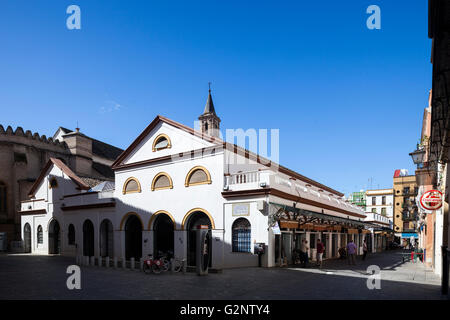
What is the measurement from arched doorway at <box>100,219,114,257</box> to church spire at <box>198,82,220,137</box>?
104 feet

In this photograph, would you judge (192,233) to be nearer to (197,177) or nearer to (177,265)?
(197,177)

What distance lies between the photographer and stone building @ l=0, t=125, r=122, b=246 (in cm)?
3372

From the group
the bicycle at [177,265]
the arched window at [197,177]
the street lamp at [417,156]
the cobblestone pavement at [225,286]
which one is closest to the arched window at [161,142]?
the arched window at [197,177]

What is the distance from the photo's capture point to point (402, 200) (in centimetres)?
6400

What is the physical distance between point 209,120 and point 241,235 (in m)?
40.1

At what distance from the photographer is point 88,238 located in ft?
88.7

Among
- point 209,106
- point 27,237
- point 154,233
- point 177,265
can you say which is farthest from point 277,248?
point 209,106

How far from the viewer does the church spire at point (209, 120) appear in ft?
183

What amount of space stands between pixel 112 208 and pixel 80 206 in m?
4.19

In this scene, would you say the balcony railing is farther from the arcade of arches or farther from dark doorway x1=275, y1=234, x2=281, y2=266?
dark doorway x1=275, y1=234, x2=281, y2=266

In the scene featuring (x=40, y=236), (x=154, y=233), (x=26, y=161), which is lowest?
(x=40, y=236)

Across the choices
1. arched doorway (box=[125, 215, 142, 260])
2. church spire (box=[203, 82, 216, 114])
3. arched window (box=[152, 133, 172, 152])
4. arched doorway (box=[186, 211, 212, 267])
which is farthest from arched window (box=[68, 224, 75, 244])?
church spire (box=[203, 82, 216, 114])
